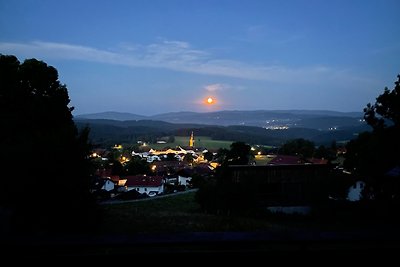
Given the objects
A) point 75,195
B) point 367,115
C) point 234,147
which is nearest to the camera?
point 75,195

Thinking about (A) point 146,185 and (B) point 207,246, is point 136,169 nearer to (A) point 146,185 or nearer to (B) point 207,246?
(A) point 146,185

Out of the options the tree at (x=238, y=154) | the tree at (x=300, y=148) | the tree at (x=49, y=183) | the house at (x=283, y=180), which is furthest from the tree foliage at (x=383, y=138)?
the tree at (x=300, y=148)

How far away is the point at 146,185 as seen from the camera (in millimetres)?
63375

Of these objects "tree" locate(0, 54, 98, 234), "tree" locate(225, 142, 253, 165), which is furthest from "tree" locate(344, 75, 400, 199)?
"tree" locate(225, 142, 253, 165)

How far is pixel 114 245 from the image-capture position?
6.04 ft

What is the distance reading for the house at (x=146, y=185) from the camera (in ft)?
206

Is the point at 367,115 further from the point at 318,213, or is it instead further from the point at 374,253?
the point at 374,253

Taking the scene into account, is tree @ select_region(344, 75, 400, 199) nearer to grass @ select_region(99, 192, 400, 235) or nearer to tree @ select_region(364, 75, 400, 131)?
tree @ select_region(364, 75, 400, 131)

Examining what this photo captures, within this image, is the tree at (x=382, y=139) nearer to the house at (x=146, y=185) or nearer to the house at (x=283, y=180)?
the house at (x=283, y=180)

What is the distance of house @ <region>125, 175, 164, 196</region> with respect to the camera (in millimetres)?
62719

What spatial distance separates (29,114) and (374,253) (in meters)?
20.9

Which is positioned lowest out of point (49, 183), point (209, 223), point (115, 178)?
point (115, 178)

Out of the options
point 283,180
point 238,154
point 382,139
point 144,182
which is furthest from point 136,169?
point 382,139

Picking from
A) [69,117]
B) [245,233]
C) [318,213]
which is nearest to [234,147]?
[318,213]
